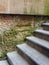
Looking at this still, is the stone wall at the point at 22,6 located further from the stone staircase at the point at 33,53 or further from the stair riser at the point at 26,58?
the stair riser at the point at 26,58

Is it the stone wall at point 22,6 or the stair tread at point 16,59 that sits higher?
the stone wall at point 22,6

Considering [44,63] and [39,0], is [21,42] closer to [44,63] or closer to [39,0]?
[39,0]

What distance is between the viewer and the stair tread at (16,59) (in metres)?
2.92

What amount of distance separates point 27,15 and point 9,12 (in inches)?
18.4

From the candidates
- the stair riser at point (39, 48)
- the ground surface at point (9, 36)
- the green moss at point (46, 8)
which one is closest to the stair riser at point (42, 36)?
the stair riser at point (39, 48)

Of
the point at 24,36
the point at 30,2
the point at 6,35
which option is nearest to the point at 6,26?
the point at 6,35

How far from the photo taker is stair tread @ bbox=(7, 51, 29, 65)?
115 inches

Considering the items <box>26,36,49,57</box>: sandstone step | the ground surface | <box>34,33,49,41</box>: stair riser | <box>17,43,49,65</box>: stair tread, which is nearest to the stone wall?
the ground surface

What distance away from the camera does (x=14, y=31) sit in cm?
380

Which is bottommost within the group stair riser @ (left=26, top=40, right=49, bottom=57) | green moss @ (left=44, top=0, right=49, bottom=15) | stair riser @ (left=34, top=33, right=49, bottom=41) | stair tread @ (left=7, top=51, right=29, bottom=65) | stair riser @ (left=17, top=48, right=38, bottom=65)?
stair tread @ (left=7, top=51, right=29, bottom=65)

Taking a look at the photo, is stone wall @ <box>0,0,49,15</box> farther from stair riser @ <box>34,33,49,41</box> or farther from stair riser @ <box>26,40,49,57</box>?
stair riser @ <box>26,40,49,57</box>

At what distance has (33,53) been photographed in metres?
2.94

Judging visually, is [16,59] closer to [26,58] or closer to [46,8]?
[26,58]

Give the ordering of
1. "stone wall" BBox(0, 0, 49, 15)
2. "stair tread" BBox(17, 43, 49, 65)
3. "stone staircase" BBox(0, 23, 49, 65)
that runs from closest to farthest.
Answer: "stair tread" BBox(17, 43, 49, 65) → "stone staircase" BBox(0, 23, 49, 65) → "stone wall" BBox(0, 0, 49, 15)
